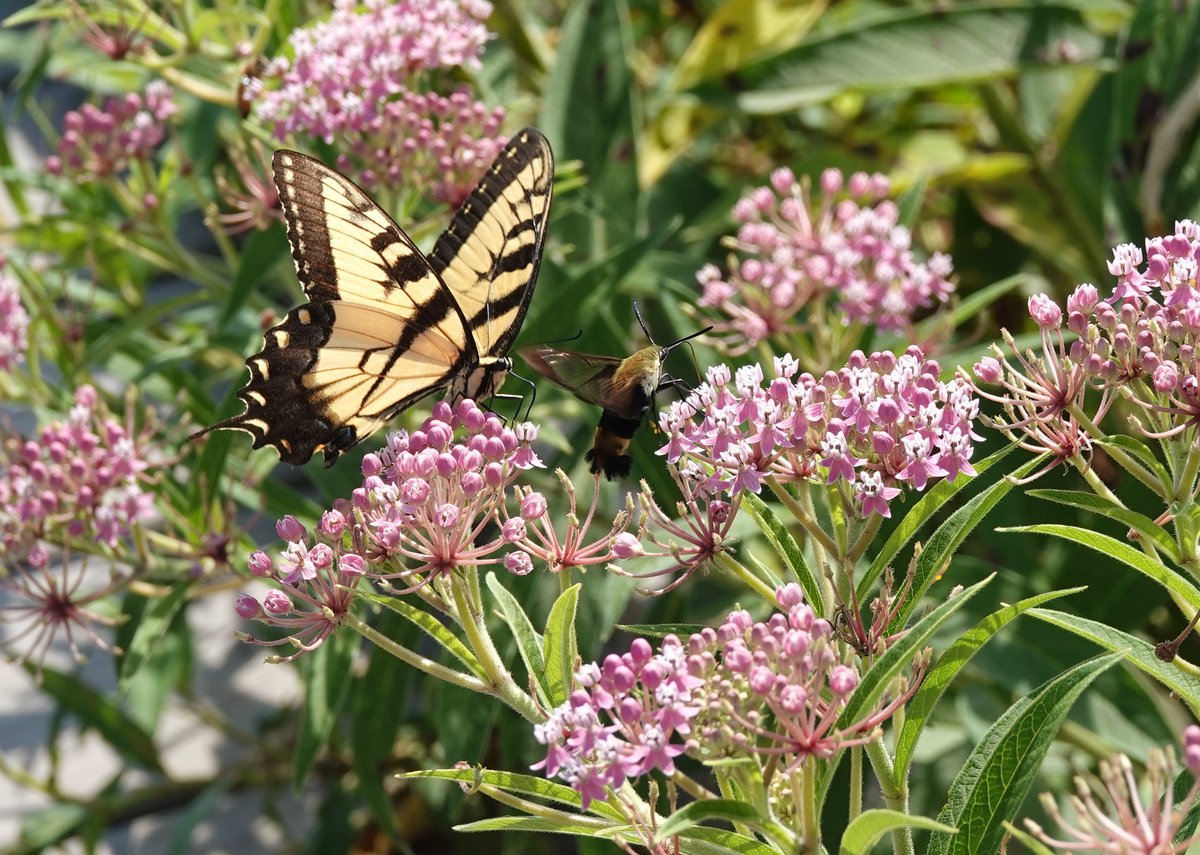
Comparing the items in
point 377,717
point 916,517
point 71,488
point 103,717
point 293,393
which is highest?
point 916,517

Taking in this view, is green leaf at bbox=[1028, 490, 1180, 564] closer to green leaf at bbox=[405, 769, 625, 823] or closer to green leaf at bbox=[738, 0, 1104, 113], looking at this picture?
green leaf at bbox=[405, 769, 625, 823]

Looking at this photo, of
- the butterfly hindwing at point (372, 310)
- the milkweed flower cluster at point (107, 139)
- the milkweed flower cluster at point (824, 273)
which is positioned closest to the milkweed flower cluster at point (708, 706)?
the butterfly hindwing at point (372, 310)

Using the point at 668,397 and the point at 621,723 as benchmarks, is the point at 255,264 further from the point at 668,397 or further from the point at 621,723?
the point at 668,397

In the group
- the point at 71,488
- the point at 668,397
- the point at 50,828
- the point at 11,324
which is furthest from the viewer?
the point at 668,397

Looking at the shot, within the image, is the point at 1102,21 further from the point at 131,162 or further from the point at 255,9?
the point at 131,162

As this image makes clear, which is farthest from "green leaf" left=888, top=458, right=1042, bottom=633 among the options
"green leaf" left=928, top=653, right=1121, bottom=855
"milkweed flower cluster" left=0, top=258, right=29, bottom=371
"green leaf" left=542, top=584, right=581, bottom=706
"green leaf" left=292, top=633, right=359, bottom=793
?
"milkweed flower cluster" left=0, top=258, right=29, bottom=371

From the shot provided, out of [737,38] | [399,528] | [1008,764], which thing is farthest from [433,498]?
[737,38]

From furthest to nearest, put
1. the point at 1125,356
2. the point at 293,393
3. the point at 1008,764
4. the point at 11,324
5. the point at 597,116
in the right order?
1. the point at 597,116
2. the point at 11,324
3. the point at 293,393
4. the point at 1125,356
5. the point at 1008,764
